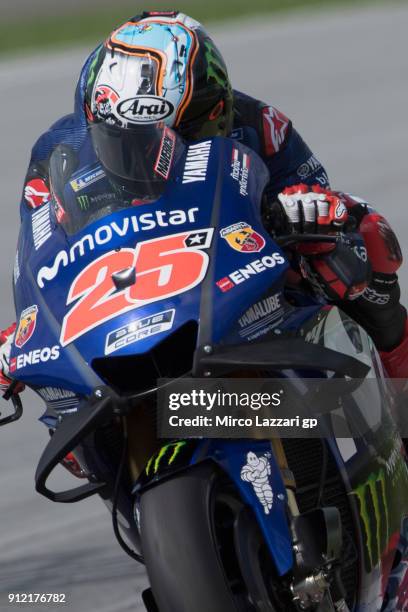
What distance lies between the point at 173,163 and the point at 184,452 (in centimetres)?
85

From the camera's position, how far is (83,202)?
3.73 m

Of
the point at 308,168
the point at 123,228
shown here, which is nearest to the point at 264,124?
the point at 308,168

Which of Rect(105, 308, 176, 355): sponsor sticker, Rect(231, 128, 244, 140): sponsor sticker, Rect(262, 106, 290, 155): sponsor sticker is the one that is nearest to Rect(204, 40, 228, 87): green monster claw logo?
Rect(231, 128, 244, 140): sponsor sticker

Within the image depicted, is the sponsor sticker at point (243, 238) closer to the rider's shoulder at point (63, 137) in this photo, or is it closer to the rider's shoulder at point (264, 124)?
the rider's shoulder at point (63, 137)

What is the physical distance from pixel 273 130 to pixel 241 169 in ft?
2.36

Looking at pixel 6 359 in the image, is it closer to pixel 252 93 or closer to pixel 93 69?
pixel 93 69

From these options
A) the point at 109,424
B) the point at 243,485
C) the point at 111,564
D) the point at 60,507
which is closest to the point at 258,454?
the point at 243,485

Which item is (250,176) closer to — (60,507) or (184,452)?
(184,452)

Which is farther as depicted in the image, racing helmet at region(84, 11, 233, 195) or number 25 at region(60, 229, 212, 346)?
racing helmet at region(84, 11, 233, 195)

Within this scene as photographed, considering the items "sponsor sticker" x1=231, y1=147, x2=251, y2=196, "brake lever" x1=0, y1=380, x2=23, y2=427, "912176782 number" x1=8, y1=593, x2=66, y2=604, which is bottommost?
"912176782 number" x1=8, y1=593, x2=66, y2=604

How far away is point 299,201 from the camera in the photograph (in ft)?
12.1

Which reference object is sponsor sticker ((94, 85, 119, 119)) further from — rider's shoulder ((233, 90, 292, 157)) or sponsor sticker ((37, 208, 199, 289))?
rider's shoulder ((233, 90, 292, 157))

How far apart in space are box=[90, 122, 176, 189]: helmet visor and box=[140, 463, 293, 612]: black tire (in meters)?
0.84

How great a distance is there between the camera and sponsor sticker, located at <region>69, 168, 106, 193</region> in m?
3.77
